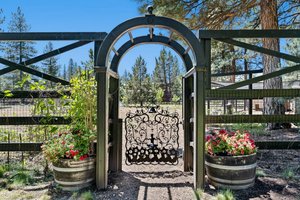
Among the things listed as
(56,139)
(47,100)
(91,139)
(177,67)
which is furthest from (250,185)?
(177,67)

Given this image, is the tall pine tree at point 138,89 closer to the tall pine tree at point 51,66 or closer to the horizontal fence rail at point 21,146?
the tall pine tree at point 51,66

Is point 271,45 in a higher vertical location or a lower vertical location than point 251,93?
higher

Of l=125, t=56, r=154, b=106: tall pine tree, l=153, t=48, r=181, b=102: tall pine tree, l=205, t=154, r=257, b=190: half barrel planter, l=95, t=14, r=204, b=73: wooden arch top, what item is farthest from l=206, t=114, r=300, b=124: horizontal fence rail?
l=153, t=48, r=181, b=102: tall pine tree

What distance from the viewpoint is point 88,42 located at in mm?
3303

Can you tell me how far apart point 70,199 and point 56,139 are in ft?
2.87

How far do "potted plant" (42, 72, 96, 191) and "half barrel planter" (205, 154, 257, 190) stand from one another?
5.26ft

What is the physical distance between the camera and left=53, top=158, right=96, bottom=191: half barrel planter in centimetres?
253

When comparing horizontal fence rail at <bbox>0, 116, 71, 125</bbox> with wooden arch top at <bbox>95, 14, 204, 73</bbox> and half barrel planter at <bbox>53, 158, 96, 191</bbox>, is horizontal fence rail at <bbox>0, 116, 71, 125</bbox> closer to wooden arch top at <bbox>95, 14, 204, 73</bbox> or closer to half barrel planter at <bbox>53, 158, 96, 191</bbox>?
half barrel planter at <bbox>53, 158, 96, 191</bbox>

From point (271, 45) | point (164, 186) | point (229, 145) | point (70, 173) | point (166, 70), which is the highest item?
point (166, 70)

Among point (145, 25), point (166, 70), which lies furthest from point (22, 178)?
point (166, 70)

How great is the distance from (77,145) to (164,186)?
49.4 inches

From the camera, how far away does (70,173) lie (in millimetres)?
2535

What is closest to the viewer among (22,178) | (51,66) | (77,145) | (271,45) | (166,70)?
(77,145)

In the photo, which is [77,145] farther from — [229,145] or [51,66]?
[51,66]
